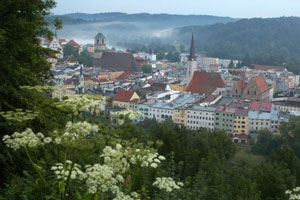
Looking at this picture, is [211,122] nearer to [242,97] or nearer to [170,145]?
[242,97]

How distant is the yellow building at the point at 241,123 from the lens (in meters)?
21.8

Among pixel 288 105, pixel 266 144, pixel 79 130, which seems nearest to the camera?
pixel 79 130

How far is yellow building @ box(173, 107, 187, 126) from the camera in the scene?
A: 74.6 feet

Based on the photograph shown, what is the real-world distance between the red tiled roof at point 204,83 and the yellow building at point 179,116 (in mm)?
6671

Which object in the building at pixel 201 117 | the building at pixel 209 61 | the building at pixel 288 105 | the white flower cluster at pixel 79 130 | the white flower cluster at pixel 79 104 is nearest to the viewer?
the white flower cluster at pixel 79 130

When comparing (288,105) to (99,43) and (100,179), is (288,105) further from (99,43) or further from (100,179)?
(99,43)

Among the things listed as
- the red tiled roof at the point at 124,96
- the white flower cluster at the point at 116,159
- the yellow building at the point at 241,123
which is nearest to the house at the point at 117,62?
the red tiled roof at the point at 124,96

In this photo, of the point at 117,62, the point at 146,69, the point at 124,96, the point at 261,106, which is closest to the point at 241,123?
the point at 261,106

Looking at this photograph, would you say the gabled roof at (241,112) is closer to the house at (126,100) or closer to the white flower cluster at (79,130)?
the house at (126,100)

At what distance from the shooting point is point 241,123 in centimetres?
2188

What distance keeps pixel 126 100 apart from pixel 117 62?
694 inches

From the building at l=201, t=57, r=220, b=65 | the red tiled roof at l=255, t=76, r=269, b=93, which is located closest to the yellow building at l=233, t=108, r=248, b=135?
the red tiled roof at l=255, t=76, r=269, b=93

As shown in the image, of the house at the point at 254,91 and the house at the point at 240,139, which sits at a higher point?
the house at the point at 254,91

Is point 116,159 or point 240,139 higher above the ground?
point 116,159
